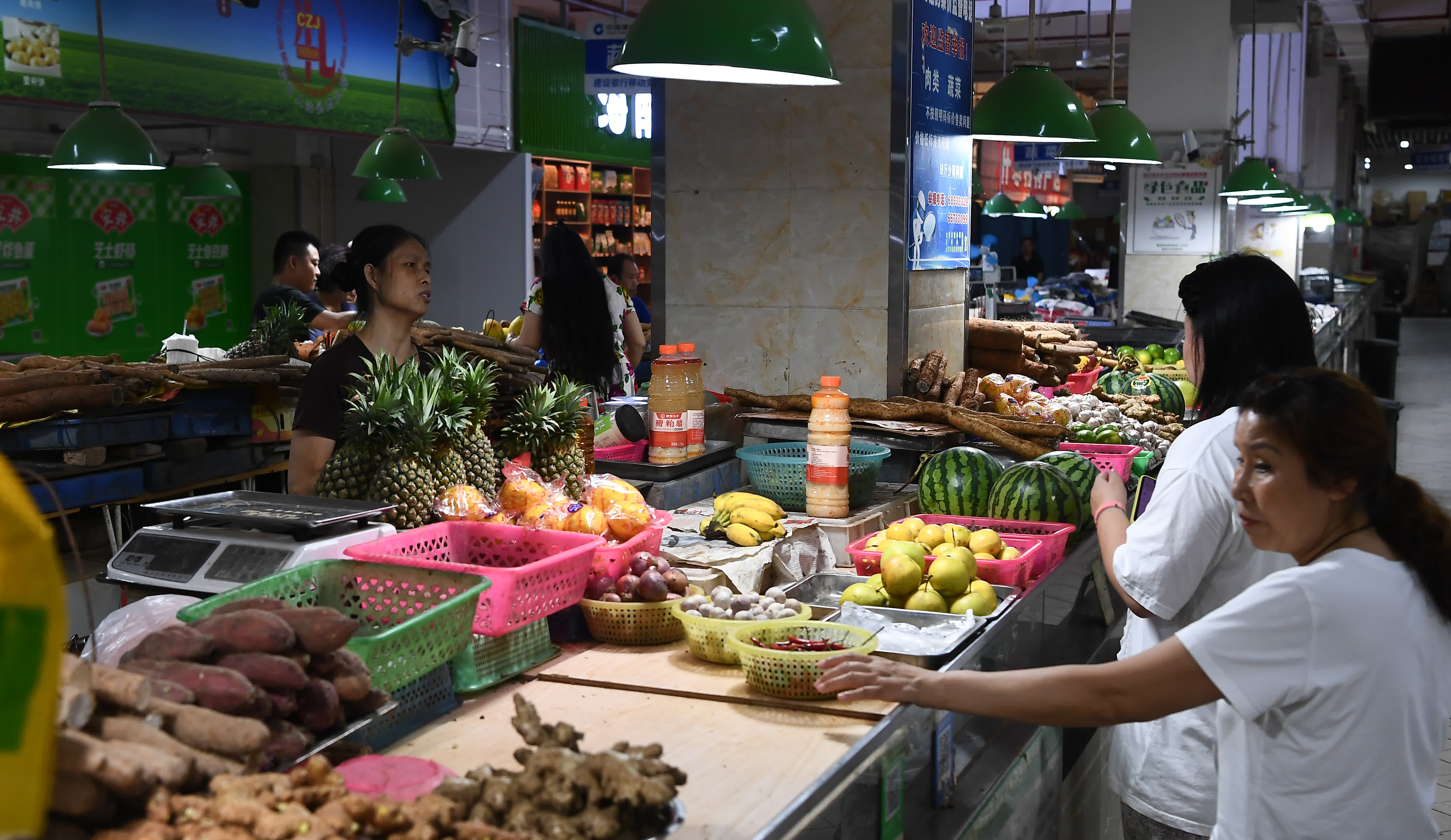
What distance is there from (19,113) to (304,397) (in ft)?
23.6

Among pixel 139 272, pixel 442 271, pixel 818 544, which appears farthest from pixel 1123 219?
pixel 818 544

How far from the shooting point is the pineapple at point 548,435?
3311mm

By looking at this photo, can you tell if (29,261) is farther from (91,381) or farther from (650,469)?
(650,469)

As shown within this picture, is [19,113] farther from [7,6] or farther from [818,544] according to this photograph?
[818,544]

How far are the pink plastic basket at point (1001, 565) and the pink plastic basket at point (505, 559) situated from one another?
2.83 feet

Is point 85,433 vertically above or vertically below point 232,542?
below

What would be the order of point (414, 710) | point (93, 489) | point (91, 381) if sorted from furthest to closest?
point (93, 489)
point (91, 381)
point (414, 710)

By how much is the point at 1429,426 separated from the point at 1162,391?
9577 millimetres

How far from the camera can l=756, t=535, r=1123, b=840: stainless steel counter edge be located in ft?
6.13

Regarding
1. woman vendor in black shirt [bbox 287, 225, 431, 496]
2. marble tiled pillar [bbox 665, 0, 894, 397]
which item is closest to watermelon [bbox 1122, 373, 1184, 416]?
Answer: marble tiled pillar [bbox 665, 0, 894, 397]

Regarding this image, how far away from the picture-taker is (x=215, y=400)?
596cm

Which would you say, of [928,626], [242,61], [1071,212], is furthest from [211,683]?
[1071,212]

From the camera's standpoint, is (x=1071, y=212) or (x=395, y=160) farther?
(x=1071, y=212)

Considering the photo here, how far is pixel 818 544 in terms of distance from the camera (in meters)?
3.51
